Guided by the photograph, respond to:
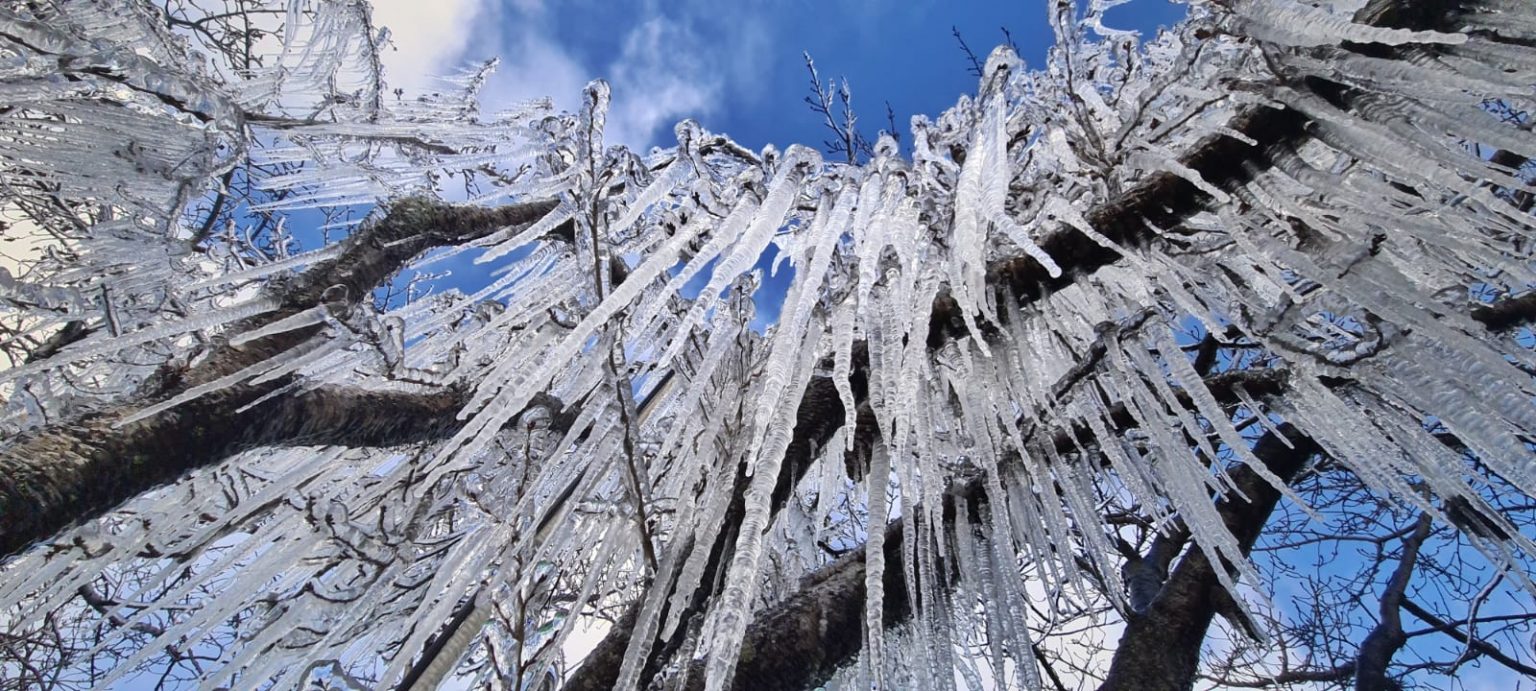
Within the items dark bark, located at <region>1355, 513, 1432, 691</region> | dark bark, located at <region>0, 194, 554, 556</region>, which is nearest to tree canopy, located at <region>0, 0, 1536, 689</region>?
dark bark, located at <region>0, 194, 554, 556</region>

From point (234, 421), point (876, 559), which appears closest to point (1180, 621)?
point (876, 559)

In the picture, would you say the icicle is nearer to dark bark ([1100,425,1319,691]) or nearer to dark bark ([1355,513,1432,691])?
dark bark ([1100,425,1319,691])

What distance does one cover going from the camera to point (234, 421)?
1603 mm

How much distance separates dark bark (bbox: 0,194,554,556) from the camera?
128cm

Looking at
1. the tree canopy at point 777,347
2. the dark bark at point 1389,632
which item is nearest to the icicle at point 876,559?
the tree canopy at point 777,347

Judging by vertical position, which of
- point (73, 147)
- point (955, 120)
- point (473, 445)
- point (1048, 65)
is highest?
point (1048, 65)

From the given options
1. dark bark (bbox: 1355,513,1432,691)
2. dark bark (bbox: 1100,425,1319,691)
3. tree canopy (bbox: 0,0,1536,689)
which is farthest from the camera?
dark bark (bbox: 1355,513,1432,691)

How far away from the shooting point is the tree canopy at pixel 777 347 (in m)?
1.20

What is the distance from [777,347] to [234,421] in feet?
3.91

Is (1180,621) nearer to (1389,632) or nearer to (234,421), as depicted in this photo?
(1389,632)

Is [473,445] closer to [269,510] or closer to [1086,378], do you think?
[269,510]

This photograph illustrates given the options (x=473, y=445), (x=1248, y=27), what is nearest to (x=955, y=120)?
(x=1248, y=27)

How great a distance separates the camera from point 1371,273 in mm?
1179

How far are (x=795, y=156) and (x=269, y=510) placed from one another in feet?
5.28
